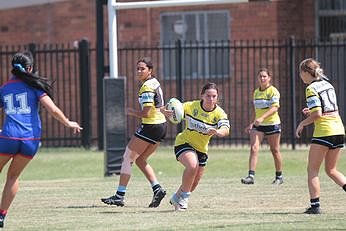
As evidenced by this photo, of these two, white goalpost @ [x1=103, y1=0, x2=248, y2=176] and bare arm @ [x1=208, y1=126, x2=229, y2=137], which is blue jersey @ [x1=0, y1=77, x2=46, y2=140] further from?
white goalpost @ [x1=103, y1=0, x2=248, y2=176]

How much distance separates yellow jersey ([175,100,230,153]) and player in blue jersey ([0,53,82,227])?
199 centimetres

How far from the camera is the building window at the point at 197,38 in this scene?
1037 inches

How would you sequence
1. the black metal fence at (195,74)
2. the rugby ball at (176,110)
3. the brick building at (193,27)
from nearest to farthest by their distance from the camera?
the rugby ball at (176,110)
the black metal fence at (195,74)
the brick building at (193,27)

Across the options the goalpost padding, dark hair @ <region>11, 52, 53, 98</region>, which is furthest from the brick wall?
dark hair @ <region>11, 52, 53, 98</region>

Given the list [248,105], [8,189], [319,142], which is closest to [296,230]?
[319,142]

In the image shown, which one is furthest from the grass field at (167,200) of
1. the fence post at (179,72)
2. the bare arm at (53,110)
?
the fence post at (179,72)

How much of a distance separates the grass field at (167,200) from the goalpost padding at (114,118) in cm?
51

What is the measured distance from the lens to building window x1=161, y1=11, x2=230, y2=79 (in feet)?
86.4

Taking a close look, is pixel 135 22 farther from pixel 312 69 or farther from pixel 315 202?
pixel 315 202

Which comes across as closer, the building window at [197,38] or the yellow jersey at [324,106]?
the yellow jersey at [324,106]

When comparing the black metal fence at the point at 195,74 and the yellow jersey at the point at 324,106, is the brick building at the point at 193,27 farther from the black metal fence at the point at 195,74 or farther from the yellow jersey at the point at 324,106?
the yellow jersey at the point at 324,106

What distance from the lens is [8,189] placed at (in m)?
11.4

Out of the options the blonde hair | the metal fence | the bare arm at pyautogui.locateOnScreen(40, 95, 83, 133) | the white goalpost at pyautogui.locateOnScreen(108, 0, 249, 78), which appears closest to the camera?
the bare arm at pyautogui.locateOnScreen(40, 95, 83, 133)

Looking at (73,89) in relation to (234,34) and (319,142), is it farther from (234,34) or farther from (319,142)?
(319,142)
